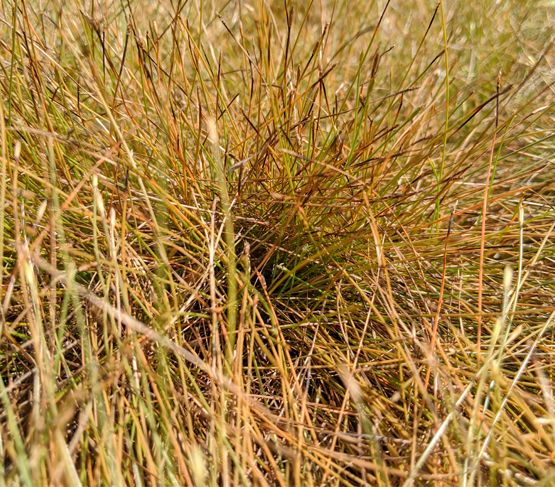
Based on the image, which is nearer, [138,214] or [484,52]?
[138,214]

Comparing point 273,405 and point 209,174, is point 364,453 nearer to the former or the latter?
point 273,405

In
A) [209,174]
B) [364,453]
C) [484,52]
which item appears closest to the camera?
[364,453]

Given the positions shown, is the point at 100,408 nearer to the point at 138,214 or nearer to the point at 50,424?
the point at 50,424

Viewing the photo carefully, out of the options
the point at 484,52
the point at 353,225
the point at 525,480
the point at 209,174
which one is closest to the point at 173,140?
the point at 209,174

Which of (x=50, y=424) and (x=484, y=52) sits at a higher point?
(x=484, y=52)

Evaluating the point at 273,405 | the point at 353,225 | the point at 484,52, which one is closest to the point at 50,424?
the point at 273,405

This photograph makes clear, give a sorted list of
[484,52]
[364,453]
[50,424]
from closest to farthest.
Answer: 1. [50,424]
2. [364,453]
3. [484,52]

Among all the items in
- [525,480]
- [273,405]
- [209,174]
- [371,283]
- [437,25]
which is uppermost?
[437,25]
